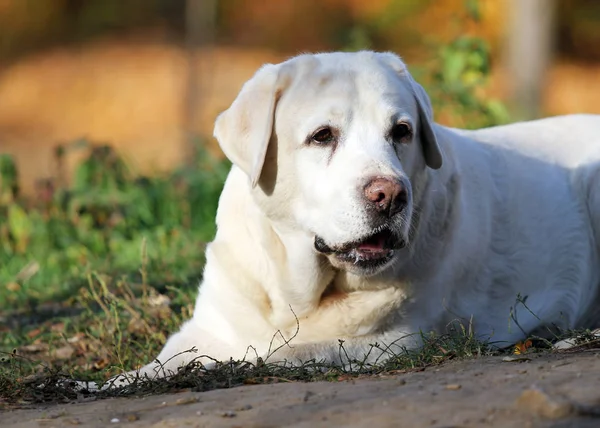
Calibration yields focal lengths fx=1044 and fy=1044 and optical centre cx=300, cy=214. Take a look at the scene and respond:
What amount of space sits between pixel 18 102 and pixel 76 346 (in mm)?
16853

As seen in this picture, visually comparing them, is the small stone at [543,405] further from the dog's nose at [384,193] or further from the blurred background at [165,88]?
the blurred background at [165,88]

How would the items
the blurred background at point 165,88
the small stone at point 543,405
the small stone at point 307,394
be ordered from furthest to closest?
1. the blurred background at point 165,88
2. the small stone at point 307,394
3. the small stone at point 543,405

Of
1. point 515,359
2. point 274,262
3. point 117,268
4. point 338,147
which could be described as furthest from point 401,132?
point 117,268

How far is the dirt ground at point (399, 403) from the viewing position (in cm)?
274

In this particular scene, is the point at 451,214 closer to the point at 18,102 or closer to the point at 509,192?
the point at 509,192

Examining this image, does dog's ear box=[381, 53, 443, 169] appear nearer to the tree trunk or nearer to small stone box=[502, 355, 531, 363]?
small stone box=[502, 355, 531, 363]

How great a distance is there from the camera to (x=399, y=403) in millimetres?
2912

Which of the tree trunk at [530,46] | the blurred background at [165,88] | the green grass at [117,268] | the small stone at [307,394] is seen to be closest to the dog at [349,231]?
the green grass at [117,268]

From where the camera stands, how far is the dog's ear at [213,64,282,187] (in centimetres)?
411

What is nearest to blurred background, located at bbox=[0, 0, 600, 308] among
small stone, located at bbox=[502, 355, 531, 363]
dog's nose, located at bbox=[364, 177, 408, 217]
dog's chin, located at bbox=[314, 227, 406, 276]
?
dog's chin, located at bbox=[314, 227, 406, 276]

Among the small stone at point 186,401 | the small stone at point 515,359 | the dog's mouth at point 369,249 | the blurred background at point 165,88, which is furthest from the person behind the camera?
the blurred background at point 165,88

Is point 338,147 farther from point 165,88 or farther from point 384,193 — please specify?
point 165,88

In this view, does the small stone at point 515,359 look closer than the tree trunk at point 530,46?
Yes

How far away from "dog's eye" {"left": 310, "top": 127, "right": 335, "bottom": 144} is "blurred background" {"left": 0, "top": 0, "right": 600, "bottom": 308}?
2.28 m
